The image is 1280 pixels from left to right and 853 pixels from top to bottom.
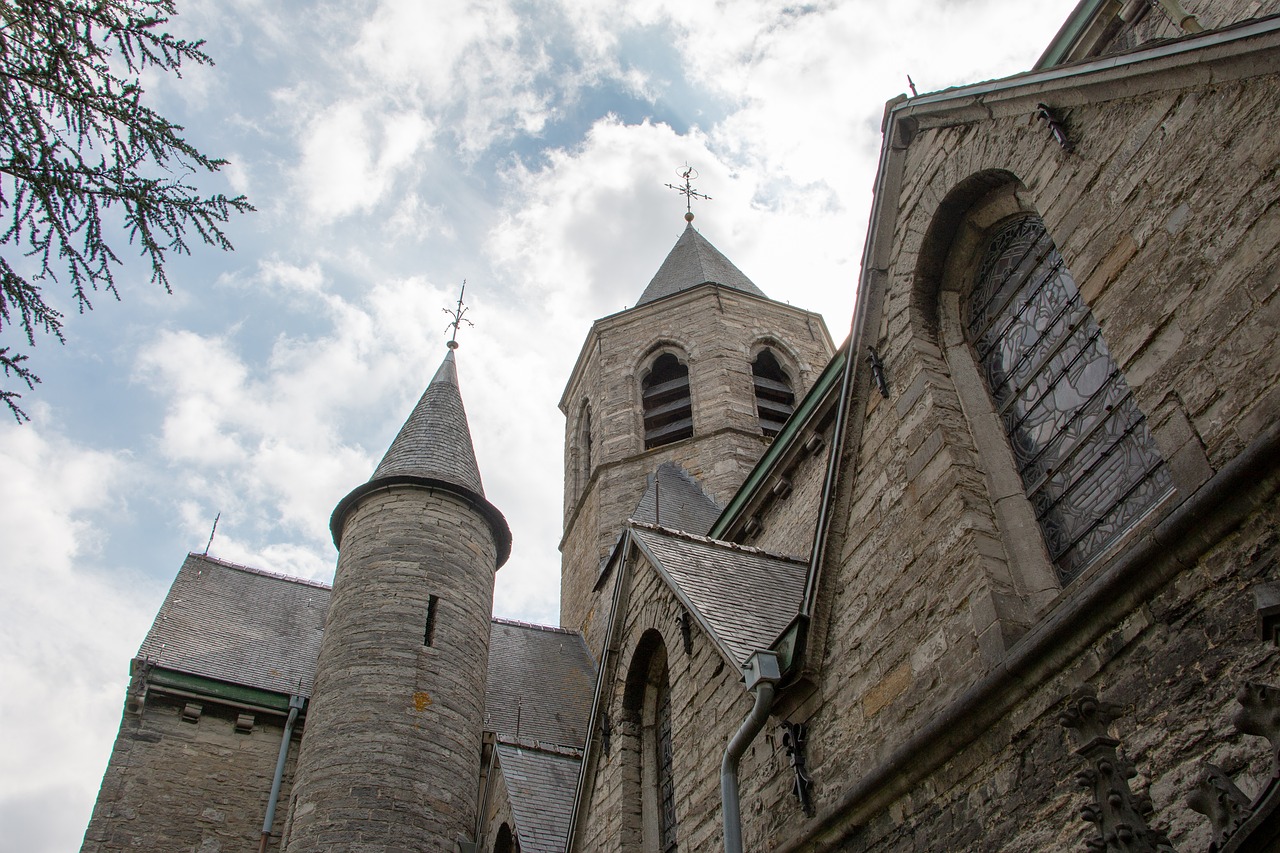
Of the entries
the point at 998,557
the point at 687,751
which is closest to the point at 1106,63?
the point at 998,557

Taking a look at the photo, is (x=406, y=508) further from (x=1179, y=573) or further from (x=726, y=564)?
(x=1179, y=573)

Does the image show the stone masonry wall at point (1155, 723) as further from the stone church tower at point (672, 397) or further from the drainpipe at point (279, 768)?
the stone church tower at point (672, 397)

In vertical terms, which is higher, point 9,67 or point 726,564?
point 9,67

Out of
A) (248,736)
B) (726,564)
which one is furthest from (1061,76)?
(248,736)

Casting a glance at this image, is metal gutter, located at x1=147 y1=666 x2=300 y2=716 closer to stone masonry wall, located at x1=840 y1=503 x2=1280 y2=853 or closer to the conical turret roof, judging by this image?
the conical turret roof

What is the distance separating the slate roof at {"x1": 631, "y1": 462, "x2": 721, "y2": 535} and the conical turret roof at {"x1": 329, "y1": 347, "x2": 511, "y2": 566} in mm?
2393

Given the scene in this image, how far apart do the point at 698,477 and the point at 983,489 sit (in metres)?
12.8

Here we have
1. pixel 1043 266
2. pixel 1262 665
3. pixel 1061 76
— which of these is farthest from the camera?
pixel 1043 266

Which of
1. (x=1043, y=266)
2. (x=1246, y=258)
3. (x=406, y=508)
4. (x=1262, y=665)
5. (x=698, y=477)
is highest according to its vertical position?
(x=698, y=477)

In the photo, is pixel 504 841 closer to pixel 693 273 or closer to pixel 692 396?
pixel 692 396

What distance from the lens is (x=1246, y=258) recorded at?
3625mm

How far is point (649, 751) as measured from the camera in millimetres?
7551

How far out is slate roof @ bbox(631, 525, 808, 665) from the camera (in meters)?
6.30

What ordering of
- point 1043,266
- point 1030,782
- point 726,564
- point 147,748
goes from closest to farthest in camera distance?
point 1030,782
point 1043,266
point 726,564
point 147,748
